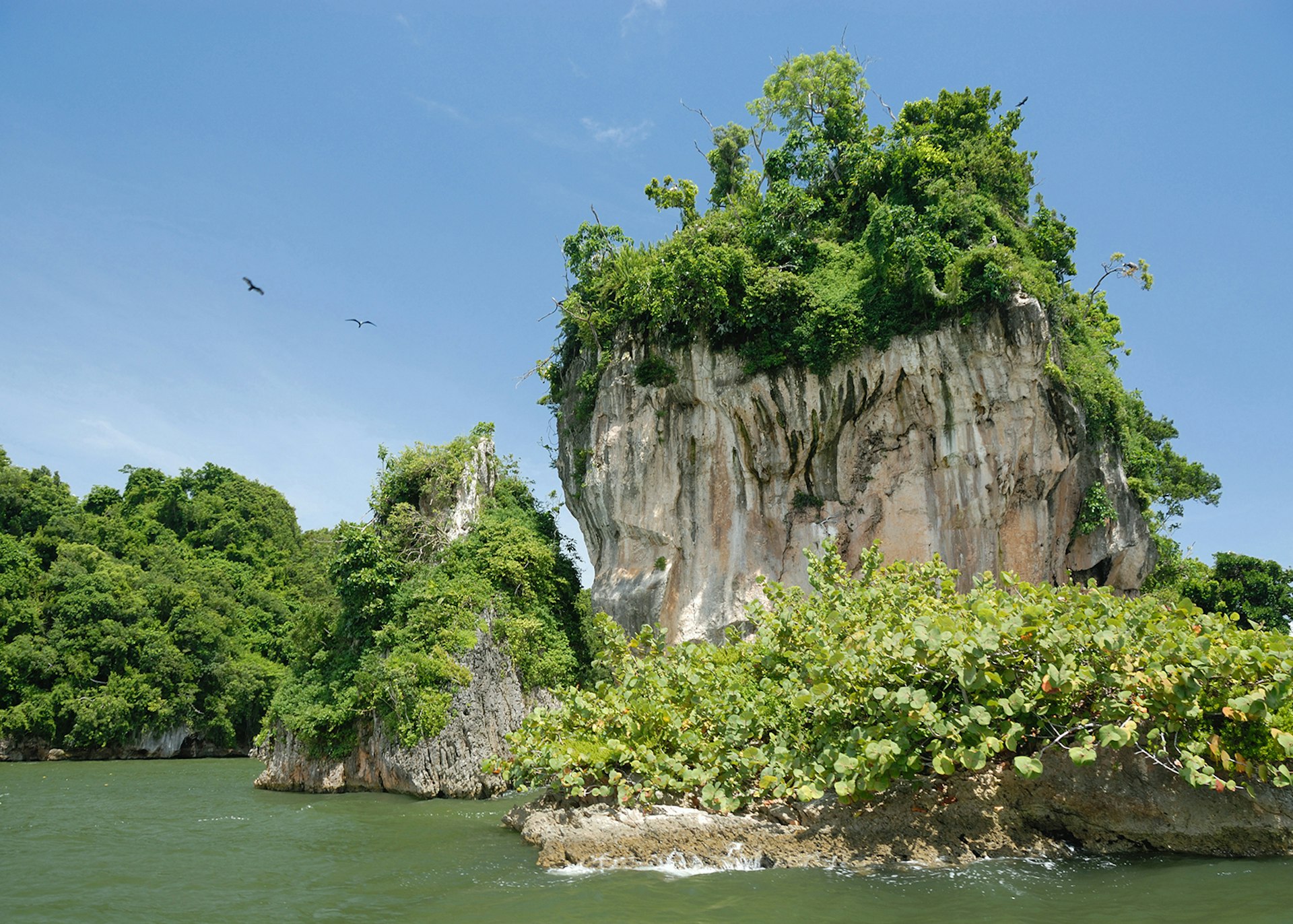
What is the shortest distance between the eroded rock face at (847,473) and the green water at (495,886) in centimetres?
961

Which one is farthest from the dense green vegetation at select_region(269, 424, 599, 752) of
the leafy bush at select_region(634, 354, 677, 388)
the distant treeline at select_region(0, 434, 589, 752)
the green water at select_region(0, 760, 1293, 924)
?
the green water at select_region(0, 760, 1293, 924)

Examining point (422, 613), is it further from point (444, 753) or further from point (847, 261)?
point (847, 261)

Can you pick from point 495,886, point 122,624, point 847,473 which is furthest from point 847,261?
point 122,624

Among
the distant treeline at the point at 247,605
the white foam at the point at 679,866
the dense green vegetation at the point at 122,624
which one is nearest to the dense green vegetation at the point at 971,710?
the white foam at the point at 679,866

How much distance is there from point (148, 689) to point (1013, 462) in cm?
Result: 2622

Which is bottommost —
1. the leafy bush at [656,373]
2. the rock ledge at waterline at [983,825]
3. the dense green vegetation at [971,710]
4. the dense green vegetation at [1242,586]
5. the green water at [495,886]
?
the green water at [495,886]

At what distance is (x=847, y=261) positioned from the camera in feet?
62.2

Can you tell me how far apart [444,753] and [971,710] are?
11.7 meters

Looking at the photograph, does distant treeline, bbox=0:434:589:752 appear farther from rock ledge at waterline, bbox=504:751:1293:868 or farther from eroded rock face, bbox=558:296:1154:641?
rock ledge at waterline, bbox=504:751:1293:868

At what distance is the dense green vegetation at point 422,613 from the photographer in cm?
1656

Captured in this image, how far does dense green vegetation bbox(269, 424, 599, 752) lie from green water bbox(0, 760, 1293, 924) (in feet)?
18.5

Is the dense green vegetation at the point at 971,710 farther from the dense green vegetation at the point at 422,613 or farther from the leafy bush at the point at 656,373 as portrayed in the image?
the leafy bush at the point at 656,373

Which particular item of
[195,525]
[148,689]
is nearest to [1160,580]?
[148,689]

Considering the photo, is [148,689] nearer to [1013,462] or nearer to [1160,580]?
[1013,462]
